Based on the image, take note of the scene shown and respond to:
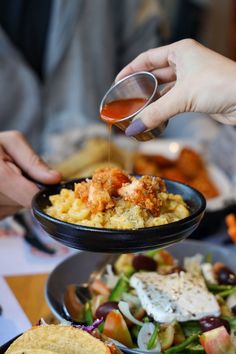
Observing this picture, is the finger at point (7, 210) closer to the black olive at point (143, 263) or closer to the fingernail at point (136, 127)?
the black olive at point (143, 263)

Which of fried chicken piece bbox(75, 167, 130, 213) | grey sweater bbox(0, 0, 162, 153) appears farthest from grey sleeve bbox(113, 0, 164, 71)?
fried chicken piece bbox(75, 167, 130, 213)

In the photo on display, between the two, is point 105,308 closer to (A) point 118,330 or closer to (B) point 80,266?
(A) point 118,330

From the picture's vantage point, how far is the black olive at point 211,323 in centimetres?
118

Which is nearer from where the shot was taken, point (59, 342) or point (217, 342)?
point (59, 342)

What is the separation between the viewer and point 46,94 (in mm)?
3635

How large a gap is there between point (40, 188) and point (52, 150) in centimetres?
148

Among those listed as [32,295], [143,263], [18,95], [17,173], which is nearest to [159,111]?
[17,173]

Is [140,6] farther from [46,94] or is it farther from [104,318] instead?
[104,318]

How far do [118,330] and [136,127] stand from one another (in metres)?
0.45

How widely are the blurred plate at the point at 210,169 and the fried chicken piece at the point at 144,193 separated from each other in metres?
0.86

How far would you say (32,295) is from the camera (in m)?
1.48

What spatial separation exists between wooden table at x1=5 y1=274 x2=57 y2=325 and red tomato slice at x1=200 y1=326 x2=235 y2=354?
41 cm

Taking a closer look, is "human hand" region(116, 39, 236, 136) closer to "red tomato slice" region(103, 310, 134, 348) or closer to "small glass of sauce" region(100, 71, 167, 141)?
"small glass of sauce" region(100, 71, 167, 141)

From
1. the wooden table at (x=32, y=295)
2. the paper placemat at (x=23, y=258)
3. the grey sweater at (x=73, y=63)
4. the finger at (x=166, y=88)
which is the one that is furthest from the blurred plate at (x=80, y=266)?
the grey sweater at (x=73, y=63)
